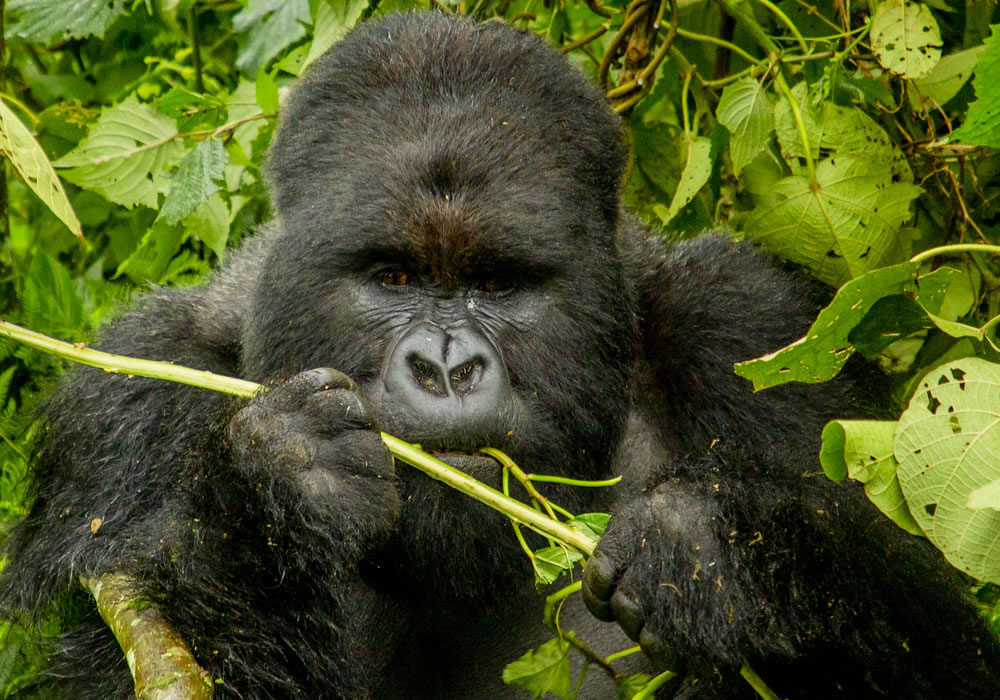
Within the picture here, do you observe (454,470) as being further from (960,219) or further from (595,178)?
(960,219)

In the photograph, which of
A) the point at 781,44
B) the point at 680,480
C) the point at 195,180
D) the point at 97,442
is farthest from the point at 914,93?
the point at 97,442

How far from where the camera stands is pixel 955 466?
2.40 meters

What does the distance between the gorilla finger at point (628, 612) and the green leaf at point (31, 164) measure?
5.38 feet

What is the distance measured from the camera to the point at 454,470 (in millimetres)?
2576

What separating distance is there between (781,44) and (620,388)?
1.59 meters

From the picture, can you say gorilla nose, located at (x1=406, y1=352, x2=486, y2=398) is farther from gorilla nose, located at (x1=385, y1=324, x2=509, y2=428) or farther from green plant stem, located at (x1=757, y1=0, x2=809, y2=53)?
→ green plant stem, located at (x1=757, y1=0, x2=809, y2=53)

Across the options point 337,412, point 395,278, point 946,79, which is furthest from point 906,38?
point 337,412

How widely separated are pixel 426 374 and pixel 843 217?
1.39 metres

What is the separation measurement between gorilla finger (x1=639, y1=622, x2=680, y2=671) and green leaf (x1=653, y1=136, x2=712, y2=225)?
68.1 inches

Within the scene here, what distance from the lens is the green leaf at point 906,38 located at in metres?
3.32

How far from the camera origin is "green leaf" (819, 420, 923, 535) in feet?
7.99

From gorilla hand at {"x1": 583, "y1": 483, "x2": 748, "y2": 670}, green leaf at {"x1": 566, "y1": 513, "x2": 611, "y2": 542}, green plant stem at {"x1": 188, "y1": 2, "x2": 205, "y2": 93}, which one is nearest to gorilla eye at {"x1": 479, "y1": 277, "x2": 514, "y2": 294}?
green leaf at {"x1": 566, "y1": 513, "x2": 611, "y2": 542}

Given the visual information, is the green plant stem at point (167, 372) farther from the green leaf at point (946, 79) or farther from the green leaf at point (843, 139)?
the green leaf at point (946, 79)

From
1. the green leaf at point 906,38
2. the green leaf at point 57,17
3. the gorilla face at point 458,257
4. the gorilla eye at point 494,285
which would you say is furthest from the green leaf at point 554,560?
the green leaf at point 57,17
